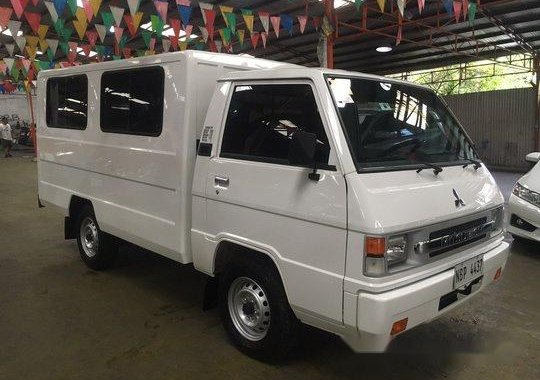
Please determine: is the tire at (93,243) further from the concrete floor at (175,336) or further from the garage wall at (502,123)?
the garage wall at (502,123)

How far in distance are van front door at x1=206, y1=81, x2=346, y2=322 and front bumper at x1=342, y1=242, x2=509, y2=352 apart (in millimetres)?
159

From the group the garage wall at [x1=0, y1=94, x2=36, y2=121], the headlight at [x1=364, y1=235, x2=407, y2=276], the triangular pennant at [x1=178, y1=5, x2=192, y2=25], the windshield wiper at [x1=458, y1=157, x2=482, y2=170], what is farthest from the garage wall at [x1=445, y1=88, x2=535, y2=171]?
the garage wall at [x1=0, y1=94, x2=36, y2=121]

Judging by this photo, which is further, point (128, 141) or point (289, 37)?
point (289, 37)

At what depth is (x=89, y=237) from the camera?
5004 mm

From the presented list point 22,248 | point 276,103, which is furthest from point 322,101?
point 22,248

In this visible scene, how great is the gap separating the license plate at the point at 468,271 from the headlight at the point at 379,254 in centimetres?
58

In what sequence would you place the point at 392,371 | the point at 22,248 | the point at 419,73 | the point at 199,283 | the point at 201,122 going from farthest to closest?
the point at 419,73, the point at 22,248, the point at 199,283, the point at 201,122, the point at 392,371

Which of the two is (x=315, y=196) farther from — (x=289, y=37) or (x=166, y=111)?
(x=289, y=37)

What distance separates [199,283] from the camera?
457 centimetres

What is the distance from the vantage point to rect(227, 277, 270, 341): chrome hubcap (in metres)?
3.04

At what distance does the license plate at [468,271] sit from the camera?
272 cm

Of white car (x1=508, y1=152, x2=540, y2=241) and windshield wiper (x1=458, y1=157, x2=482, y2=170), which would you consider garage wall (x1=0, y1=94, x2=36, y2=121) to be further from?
windshield wiper (x1=458, y1=157, x2=482, y2=170)

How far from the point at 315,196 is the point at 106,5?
11646mm

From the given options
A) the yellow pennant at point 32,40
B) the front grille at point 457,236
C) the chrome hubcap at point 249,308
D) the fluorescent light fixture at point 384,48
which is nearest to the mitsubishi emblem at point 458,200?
the front grille at point 457,236
